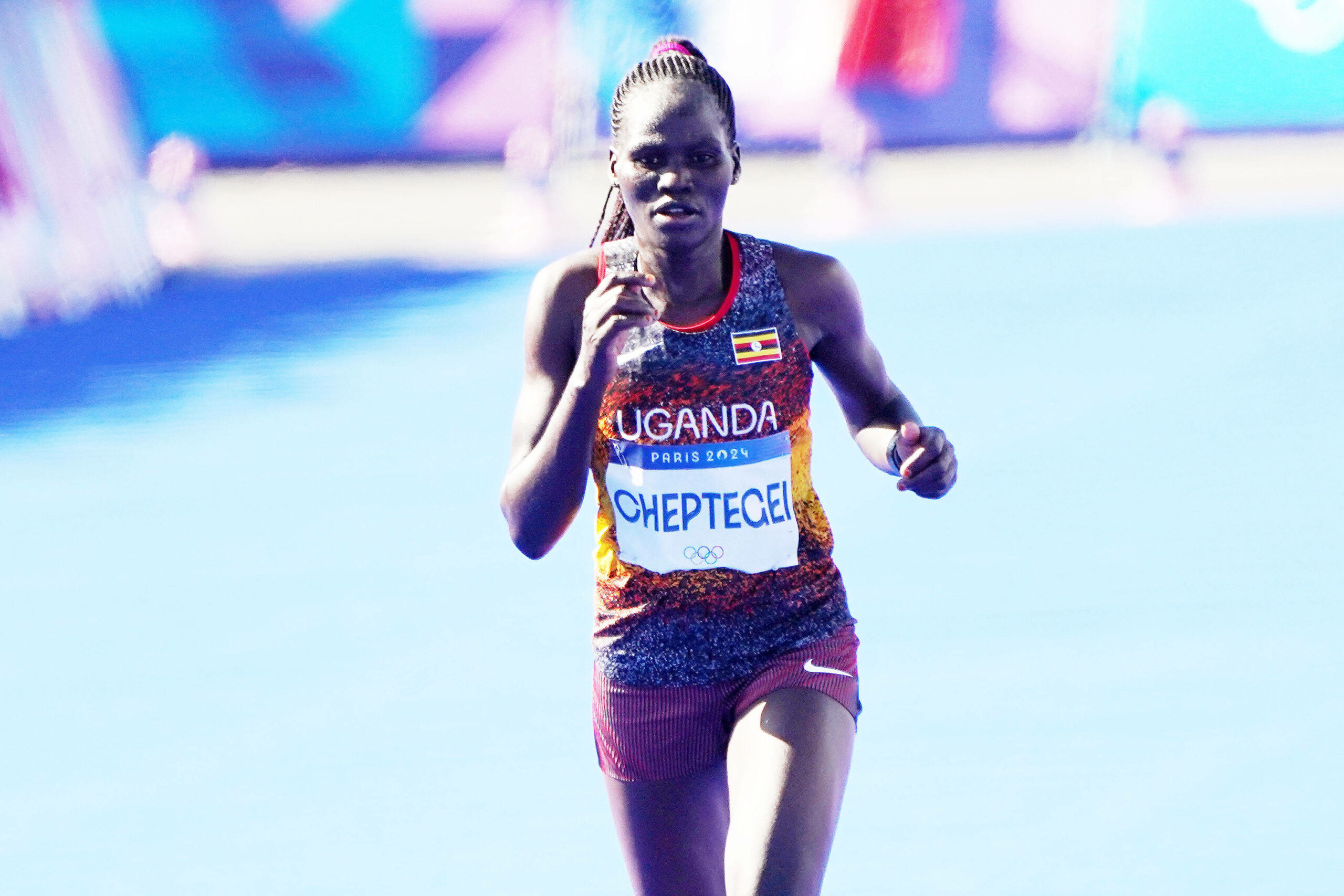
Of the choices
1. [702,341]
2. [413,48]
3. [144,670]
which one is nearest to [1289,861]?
[702,341]

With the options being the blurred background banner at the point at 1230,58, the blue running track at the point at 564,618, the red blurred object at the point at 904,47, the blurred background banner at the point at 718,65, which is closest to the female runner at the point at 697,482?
the blue running track at the point at 564,618

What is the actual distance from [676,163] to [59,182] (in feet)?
29.6

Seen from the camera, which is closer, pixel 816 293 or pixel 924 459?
pixel 924 459

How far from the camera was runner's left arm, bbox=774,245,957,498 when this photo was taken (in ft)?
8.10

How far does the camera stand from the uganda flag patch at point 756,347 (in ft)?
8.36

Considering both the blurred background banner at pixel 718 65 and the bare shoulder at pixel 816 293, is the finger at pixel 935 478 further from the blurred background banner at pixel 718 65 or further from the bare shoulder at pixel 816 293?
the blurred background banner at pixel 718 65

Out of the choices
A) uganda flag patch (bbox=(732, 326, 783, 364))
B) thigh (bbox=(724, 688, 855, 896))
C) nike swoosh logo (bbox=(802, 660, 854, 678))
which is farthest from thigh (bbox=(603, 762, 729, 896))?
uganda flag patch (bbox=(732, 326, 783, 364))

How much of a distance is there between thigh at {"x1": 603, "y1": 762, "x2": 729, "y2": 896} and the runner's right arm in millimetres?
462

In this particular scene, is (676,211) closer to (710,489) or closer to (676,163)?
(676,163)

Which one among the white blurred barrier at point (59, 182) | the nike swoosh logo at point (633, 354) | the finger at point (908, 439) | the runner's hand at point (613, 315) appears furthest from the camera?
the white blurred barrier at point (59, 182)

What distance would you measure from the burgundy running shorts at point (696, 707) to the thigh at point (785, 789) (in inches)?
1.2

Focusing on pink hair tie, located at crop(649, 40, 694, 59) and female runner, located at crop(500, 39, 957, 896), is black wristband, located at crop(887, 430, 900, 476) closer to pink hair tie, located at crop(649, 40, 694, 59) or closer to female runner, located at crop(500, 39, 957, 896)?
female runner, located at crop(500, 39, 957, 896)

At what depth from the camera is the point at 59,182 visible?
410 inches

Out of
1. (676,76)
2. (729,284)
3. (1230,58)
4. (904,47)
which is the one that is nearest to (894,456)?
(729,284)
